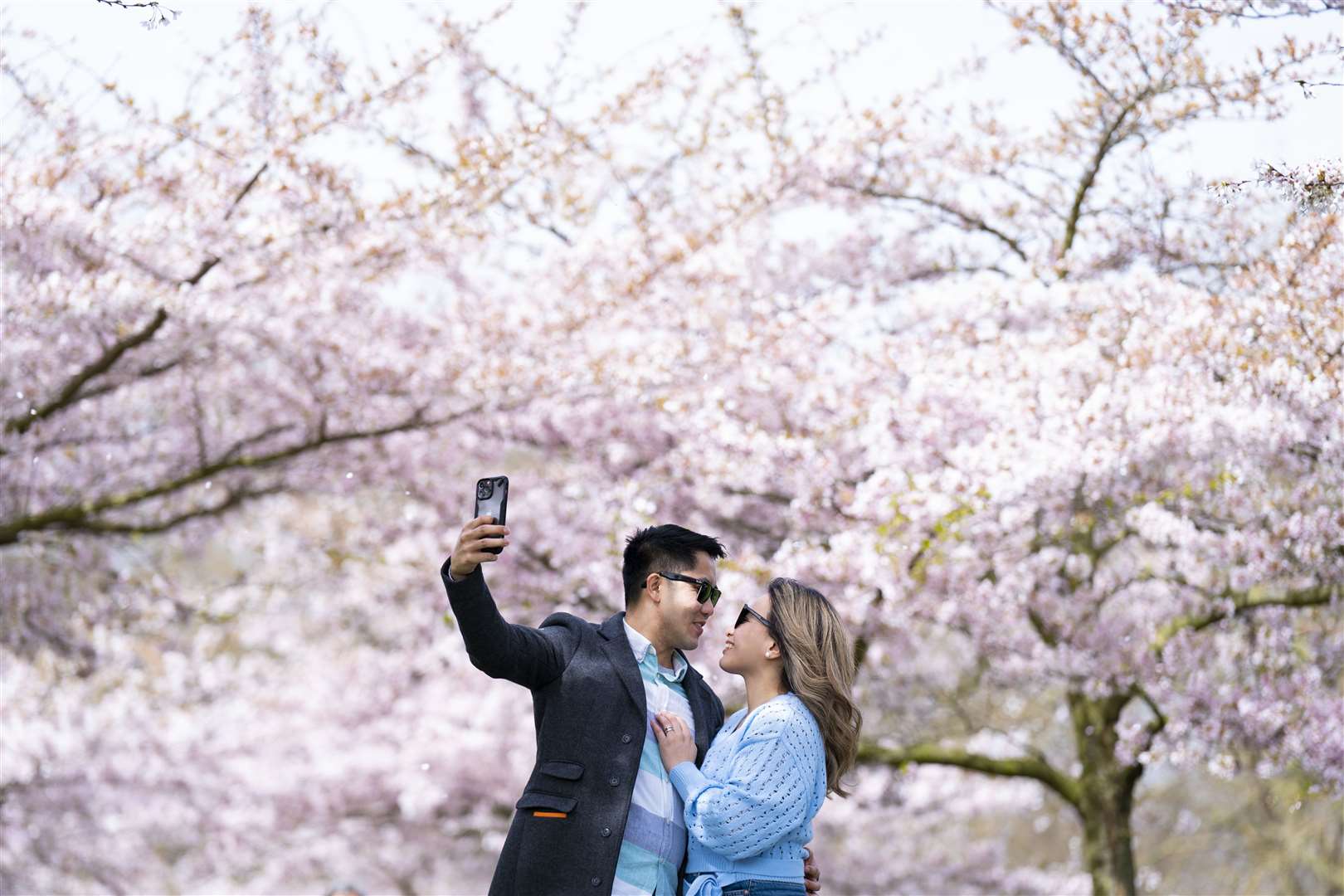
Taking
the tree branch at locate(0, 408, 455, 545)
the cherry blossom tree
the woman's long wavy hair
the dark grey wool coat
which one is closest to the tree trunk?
the cherry blossom tree

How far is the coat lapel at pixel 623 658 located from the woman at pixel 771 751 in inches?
3.8

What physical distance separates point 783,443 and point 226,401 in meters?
3.94

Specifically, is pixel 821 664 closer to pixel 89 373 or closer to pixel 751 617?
pixel 751 617

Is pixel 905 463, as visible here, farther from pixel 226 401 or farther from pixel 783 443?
pixel 226 401

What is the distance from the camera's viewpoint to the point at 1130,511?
6.39 metres

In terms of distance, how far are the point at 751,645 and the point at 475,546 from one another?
91 centimetres

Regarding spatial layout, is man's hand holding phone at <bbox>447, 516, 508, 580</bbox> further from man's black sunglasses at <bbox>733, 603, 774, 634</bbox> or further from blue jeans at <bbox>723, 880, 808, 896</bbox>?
blue jeans at <bbox>723, 880, 808, 896</bbox>

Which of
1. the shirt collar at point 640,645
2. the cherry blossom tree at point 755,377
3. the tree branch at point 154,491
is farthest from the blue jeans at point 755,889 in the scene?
the tree branch at point 154,491

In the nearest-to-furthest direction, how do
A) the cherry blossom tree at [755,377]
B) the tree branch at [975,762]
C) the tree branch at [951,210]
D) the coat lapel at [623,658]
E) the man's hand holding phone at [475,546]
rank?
the man's hand holding phone at [475,546] → the coat lapel at [623,658] → the cherry blossom tree at [755,377] → the tree branch at [975,762] → the tree branch at [951,210]

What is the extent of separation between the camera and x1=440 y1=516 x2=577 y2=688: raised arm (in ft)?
10.3

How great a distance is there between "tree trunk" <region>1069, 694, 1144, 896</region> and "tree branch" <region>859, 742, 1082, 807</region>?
0.42 ft

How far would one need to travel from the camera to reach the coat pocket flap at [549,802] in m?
3.41

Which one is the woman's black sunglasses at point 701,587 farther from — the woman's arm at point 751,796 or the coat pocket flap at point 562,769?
the coat pocket flap at point 562,769

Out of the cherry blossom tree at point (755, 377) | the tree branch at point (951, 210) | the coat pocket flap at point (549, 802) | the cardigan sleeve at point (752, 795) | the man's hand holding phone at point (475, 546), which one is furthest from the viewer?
the tree branch at point (951, 210)
